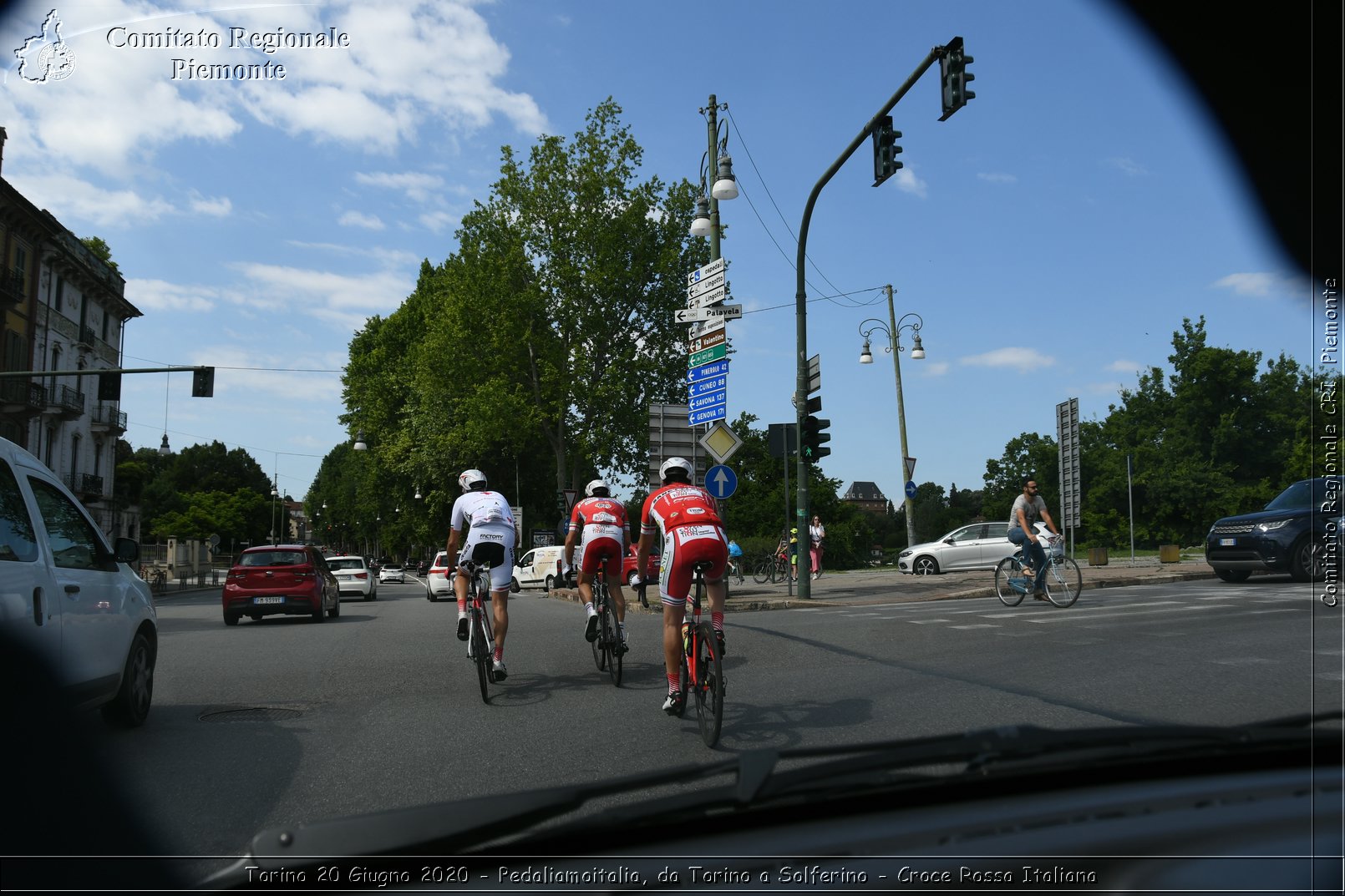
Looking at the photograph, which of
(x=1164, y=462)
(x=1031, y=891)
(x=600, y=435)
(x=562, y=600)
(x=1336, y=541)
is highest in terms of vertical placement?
(x=600, y=435)

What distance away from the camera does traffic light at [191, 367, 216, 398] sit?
856 inches

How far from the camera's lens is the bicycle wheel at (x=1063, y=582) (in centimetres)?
1367

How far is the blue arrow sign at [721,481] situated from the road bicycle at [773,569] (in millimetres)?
12129

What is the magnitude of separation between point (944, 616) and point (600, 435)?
1079 inches

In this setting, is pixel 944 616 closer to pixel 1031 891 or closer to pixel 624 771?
pixel 624 771

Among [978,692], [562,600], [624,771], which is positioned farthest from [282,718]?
[562,600]

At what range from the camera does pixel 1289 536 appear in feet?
26.1

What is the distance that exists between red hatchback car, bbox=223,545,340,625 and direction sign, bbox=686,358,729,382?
7733 millimetres

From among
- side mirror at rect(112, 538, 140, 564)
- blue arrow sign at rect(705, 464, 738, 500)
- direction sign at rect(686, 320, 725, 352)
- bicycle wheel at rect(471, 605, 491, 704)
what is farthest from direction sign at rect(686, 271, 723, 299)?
side mirror at rect(112, 538, 140, 564)

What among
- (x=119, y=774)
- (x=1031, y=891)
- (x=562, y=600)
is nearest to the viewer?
(x=1031, y=891)

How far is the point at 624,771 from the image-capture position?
180 inches

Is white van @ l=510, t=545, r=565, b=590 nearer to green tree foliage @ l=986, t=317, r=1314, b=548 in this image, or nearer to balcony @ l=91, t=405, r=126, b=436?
balcony @ l=91, t=405, r=126, b=436

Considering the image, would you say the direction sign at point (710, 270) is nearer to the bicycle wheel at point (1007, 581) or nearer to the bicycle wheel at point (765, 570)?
the bicycle wheel at point (1007, 581)

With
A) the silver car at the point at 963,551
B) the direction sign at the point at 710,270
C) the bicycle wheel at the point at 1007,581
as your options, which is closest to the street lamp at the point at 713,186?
the direction sign at the point at 710,270
